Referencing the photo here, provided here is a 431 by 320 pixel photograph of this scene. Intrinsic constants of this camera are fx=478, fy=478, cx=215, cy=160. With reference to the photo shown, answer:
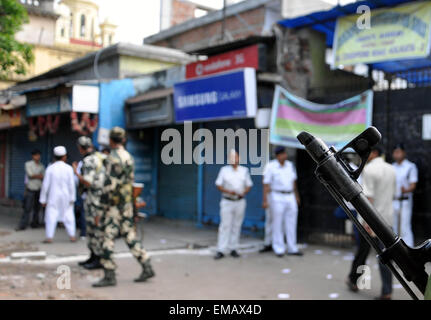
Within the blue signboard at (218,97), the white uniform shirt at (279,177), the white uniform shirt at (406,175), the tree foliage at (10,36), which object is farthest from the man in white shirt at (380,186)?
the tree foliage at (10,36)

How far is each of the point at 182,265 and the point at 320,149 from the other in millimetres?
5664

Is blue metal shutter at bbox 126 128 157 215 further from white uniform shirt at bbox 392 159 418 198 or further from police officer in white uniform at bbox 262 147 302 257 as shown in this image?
white uniform shirt at bbox 392 159 418 198

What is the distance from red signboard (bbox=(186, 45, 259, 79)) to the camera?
29.3 ft

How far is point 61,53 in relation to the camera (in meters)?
26.0

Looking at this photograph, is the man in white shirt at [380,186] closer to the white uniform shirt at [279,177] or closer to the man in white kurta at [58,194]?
the white uniform shirt at [279,177]

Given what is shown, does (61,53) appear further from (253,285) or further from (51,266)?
(253,285)

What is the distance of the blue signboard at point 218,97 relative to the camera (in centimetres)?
846

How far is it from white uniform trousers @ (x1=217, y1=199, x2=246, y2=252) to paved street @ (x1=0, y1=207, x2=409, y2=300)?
26cm

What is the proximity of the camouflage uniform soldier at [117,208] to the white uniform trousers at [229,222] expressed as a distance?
2.13 metres

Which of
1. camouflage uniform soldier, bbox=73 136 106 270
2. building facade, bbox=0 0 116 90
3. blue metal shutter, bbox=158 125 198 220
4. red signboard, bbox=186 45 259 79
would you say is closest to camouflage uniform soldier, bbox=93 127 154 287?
camouflage uniform soldier, bbox=73 136 106 270

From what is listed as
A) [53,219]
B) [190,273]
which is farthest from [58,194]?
[190,273]

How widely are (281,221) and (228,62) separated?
3.39 metres

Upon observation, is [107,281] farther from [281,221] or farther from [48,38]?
[48,38]

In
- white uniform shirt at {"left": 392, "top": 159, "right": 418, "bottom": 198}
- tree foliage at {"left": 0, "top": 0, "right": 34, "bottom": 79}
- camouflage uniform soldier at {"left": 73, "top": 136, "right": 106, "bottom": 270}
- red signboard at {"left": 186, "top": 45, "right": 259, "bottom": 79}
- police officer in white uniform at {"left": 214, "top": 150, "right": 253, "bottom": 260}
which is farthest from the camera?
red signboard at {"left": 186, "top": 45, "right": 259, "bottom": 79}
